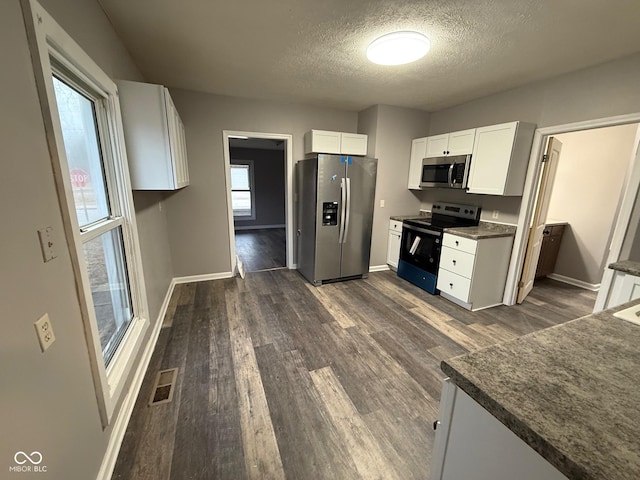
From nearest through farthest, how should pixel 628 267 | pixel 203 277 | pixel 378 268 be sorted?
pixel 628 267 < pixel 203 277 < pixel 378 268

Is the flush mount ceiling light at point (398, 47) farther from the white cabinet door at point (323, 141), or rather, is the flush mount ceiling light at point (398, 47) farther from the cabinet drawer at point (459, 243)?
the cabinet drawer at point (459, 243)

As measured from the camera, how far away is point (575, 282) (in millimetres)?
3920

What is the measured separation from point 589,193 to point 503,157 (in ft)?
6.65

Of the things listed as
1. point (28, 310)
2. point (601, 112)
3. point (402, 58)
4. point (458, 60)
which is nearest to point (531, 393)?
point (28, 310)

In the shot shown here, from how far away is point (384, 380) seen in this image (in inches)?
79.4

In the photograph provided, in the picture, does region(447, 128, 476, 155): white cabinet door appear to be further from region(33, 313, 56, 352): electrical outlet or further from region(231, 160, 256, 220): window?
region(231, 160, 256, 220): window

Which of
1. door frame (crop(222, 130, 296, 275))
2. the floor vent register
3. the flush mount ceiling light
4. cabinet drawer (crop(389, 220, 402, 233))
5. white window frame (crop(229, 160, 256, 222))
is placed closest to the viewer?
the floor vent register

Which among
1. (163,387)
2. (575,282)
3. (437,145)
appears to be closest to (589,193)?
(575,282)

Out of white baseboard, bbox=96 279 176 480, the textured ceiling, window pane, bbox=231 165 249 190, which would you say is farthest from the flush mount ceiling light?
window pane, bbox=231 165 249 190

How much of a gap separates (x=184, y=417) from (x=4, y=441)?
3.68 ft

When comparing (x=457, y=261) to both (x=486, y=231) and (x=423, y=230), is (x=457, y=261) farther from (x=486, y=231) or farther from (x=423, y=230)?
(x=423, y=230)

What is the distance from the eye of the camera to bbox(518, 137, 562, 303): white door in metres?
2.95

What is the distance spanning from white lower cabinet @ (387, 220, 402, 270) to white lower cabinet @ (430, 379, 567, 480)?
11.0 ft

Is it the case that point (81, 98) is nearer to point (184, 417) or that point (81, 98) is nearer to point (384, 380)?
point (184, 417)
